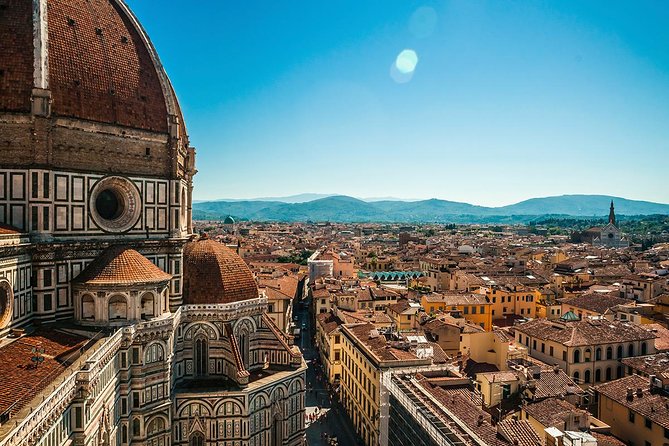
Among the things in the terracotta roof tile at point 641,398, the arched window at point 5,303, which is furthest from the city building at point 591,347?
the arched window at point 5,303

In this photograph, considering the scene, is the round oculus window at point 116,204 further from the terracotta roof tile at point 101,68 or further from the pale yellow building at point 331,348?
the pale yellow building at point 331,348

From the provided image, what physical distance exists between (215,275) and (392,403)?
438 inches

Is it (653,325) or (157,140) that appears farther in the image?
(653,325)

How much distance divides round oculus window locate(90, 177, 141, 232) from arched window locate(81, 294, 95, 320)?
146 inches

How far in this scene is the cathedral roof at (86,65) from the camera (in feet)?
73.8

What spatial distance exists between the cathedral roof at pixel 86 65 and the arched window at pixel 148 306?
327 inches

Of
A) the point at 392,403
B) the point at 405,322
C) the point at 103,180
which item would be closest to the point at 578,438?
the point at 392,403

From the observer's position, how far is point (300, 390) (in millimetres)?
29719

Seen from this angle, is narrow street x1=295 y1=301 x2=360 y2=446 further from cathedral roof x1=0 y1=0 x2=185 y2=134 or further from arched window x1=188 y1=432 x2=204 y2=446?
cathedral roof x1=0 y1=0 x2=185 y2=134

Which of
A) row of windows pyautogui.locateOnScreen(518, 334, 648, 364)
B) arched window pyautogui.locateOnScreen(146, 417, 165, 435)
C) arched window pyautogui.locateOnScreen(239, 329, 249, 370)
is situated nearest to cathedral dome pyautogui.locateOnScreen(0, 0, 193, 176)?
arched window pyautogui.locateOnScreen(239, 329, 249, 370)

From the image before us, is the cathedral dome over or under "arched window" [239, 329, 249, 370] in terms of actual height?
over

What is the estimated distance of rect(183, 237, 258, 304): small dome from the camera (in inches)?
1101

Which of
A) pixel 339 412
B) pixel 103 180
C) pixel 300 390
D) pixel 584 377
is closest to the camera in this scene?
pixel 103 180

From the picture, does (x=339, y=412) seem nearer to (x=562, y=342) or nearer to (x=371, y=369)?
(x=371, y=369)
